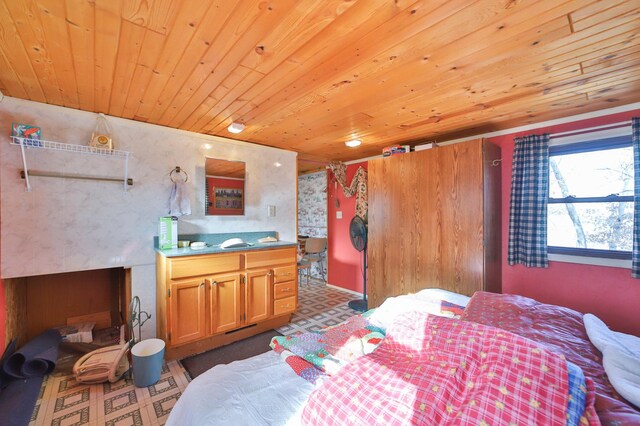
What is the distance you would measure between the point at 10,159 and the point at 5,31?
4.13ft

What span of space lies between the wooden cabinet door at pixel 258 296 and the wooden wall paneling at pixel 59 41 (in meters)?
2.02

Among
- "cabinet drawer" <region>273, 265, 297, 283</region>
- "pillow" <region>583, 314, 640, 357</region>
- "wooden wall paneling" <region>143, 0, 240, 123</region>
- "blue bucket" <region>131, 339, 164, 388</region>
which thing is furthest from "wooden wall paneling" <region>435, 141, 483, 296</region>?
"blue bucket" <region>131, 339, 164, 388</region>

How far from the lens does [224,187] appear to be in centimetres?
309

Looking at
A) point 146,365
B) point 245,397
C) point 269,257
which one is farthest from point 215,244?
point 245,397

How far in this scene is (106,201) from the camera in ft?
7.88

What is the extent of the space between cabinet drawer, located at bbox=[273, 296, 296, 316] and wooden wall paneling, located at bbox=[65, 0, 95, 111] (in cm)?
246

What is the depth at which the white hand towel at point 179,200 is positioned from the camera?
268 centimetres

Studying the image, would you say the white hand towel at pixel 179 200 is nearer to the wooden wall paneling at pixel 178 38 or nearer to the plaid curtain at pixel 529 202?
the wooden wall paneling at pixel 178 38

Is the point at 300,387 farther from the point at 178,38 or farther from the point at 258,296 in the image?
the point at 258,296

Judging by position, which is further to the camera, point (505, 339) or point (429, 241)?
point (429, 241)

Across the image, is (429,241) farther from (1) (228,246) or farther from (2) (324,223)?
(2) (324,223)

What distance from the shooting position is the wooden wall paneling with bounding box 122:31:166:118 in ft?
4.33

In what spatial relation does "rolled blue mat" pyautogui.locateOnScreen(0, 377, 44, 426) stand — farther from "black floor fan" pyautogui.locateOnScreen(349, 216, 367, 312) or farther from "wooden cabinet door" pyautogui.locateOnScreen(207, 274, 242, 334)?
"black floor fan" pyautogui.locateOnScreen(349, 216, 367, 312)

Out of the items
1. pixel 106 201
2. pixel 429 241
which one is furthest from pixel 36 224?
pixel 429 241
